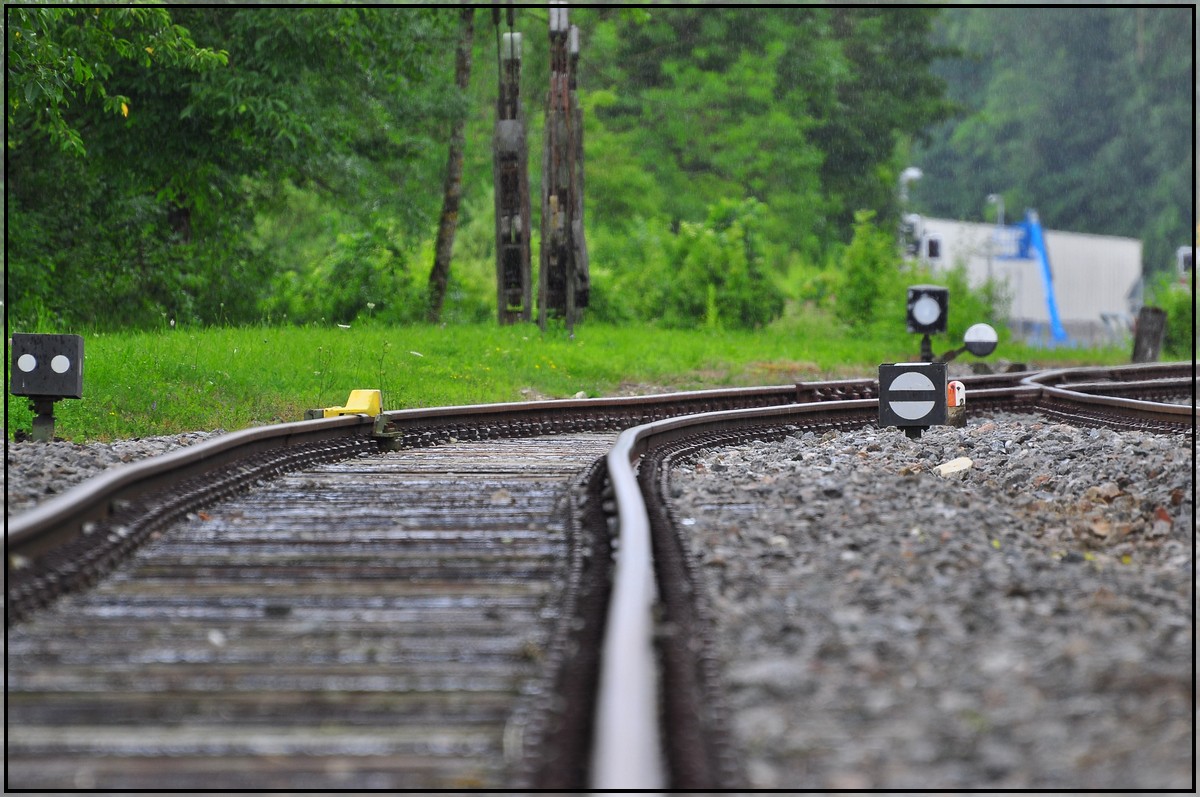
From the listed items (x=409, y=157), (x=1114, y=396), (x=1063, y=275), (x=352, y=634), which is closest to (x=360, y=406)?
(x=352, y=634)

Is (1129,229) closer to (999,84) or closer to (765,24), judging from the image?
(999,84)

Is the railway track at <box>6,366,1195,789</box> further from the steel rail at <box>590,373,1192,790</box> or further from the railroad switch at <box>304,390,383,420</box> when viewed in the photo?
the railroad switch at <box>304,390,383,420</box>

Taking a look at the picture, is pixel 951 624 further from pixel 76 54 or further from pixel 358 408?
pixel 76 54

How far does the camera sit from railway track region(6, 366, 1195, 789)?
3.02 meters

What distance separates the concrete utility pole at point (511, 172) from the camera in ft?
61.6

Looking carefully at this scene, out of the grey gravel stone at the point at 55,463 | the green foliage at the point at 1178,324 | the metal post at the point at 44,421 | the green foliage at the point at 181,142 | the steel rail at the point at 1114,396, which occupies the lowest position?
the grey gravel stone at the point at 55,463

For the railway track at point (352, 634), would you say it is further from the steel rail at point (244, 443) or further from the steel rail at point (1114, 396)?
the steel rail at point (1114, 396)

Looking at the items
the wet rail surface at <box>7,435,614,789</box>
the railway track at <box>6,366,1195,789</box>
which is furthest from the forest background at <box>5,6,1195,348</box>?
the wet rail surface at <box>7,435,614,789</box>

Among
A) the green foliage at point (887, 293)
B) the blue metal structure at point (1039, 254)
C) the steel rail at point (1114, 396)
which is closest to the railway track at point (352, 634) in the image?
the steel rail at point (1114, 396)

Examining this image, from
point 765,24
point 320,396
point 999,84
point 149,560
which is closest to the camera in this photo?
point 149,560

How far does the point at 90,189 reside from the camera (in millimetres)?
17328

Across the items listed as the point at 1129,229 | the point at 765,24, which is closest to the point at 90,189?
the point at 765,24

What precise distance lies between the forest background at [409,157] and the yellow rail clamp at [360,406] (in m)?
3.83

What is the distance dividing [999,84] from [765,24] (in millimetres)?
34266
